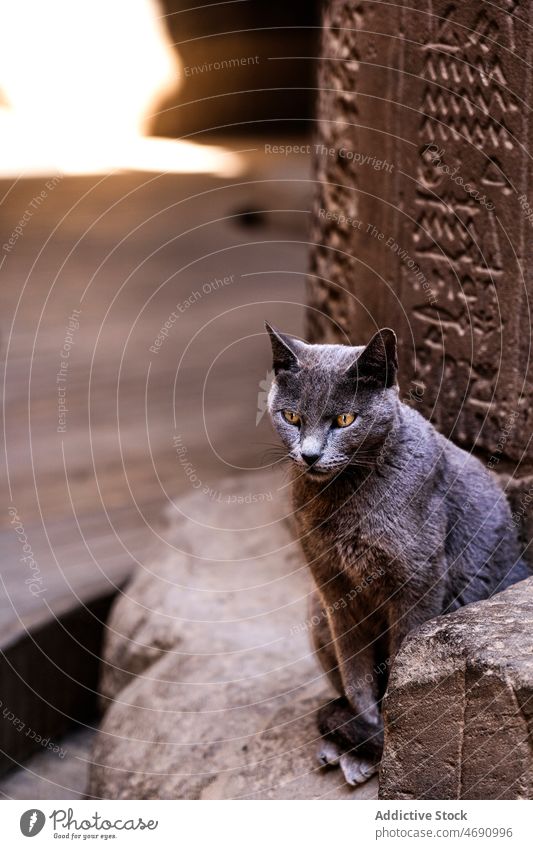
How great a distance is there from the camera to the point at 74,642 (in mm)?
4578

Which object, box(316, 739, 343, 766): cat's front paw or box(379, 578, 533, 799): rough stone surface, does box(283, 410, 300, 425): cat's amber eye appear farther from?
Answer: box(316, 739, 343, 766): cat's front paw

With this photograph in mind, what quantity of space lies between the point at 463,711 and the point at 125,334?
6825mm

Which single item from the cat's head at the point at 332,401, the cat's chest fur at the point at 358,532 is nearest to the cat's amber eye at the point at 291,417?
the cat's head at the point at 332,401

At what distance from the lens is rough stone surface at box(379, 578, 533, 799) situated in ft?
7.57

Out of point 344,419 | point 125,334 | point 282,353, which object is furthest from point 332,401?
point 125,334

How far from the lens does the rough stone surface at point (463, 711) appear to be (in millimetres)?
2309

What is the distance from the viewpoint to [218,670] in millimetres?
4023

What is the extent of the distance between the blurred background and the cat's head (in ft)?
0.79

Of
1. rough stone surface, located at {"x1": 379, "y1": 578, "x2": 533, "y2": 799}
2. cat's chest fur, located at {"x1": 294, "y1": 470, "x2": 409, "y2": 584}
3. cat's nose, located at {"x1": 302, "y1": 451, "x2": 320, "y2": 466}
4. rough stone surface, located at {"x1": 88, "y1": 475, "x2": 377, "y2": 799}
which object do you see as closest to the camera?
rough stone surface, located at {"x1": 379, "y1": 578, "x2": 533, "y2": 799}

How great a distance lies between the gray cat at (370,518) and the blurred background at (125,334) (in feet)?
0.88

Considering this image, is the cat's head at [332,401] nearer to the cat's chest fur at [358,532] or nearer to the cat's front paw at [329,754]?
the cat's chest fur at [358,532]

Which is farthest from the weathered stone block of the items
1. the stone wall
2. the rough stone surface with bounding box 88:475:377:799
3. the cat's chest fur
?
the rough stone surface with bounding box 88:475:377:799

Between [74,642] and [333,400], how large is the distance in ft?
8.27

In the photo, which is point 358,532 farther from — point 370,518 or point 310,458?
point 310,458
